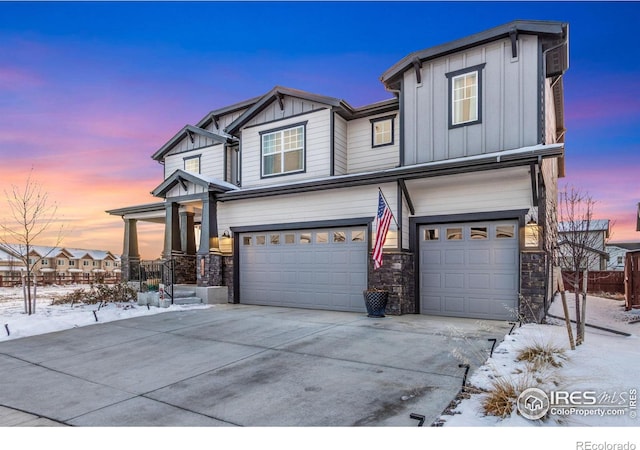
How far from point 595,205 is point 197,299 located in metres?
10.6

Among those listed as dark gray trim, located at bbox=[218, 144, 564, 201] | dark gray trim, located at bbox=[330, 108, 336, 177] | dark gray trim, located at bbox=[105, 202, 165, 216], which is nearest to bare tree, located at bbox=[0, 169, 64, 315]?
dark gray trim, located at bbox=[105, 202, 165, 216]

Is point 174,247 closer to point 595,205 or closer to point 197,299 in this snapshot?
point 197,299

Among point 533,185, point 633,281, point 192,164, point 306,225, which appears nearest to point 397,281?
point 306,225

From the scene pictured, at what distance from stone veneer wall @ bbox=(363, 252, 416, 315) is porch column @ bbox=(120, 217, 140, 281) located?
11.8 meters

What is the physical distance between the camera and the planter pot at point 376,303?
9320 mm

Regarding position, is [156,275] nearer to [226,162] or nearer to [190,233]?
[190,233]

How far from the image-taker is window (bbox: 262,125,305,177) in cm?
1248

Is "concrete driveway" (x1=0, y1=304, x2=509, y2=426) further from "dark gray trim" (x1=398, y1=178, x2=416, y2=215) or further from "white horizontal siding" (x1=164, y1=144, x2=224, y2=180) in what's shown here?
"white horizontal siding" (x1=164, y1=144, x2=224, y2=180)

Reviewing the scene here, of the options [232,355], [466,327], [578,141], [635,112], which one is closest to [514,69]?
[578,141]

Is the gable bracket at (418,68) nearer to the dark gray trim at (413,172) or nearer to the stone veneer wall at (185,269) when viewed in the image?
the dark gray trim at (413,172)

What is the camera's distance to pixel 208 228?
12586 millimetres

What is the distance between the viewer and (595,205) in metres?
7.82

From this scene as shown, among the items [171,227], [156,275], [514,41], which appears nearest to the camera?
[514,41]

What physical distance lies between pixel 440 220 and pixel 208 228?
7270mm
